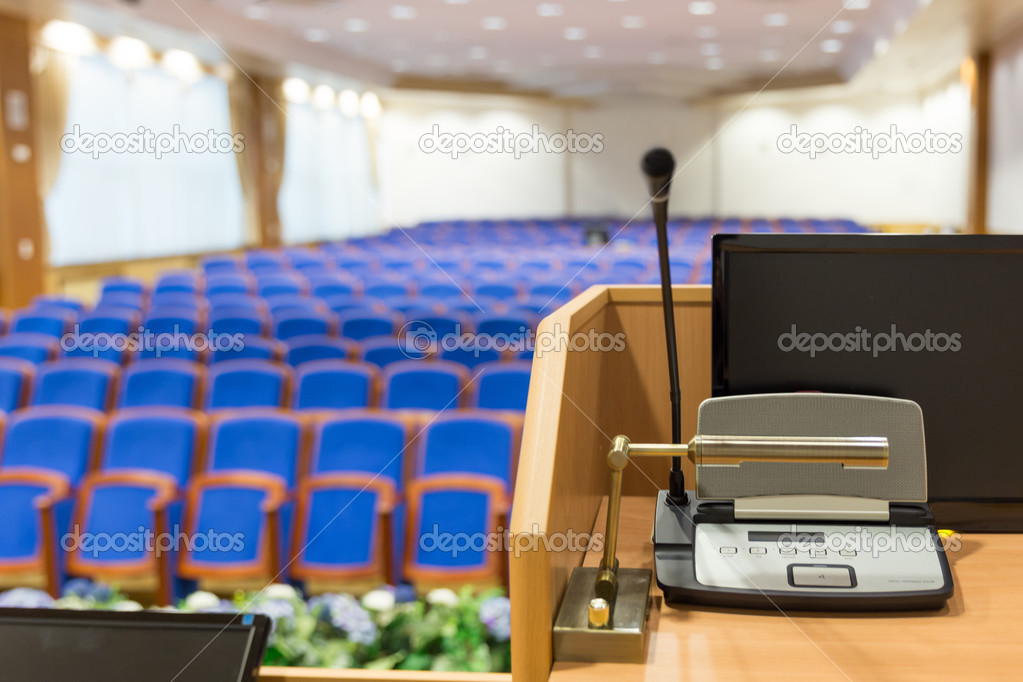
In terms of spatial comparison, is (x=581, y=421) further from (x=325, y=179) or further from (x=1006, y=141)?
(x=325, y=179)

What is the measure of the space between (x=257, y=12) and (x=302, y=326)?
7.40 m

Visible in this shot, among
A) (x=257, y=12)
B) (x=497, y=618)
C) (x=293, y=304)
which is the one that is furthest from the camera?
(x=257, y=12)

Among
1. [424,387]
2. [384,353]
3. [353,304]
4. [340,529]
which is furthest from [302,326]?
[340,529]

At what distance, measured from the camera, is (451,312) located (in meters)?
5.48

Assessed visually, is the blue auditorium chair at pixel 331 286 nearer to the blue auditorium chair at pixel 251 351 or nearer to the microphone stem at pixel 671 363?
the blue auditorium chair at pixel 251 351

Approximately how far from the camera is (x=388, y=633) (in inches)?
58.9

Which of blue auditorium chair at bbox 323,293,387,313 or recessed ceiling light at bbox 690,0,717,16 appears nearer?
blue auditorium chair at bbox 323,293,387,313

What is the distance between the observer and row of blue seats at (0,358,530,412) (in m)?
3.87

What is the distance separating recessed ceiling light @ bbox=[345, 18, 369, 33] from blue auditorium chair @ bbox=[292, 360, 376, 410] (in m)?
9.34

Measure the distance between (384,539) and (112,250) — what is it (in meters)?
9.02

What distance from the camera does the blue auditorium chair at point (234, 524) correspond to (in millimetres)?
2973

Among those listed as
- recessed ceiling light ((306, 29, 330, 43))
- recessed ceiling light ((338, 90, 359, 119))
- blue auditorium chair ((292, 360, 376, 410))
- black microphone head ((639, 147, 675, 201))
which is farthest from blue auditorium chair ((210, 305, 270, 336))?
recessed ceiling light ((338, 90, 359, 119))

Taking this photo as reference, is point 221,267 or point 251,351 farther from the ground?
point 221,267

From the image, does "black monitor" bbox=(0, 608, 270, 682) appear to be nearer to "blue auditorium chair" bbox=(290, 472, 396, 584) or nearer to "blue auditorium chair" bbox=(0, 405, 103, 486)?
"blue auditorium chair" bbox=(290, 472, 396, 584)
